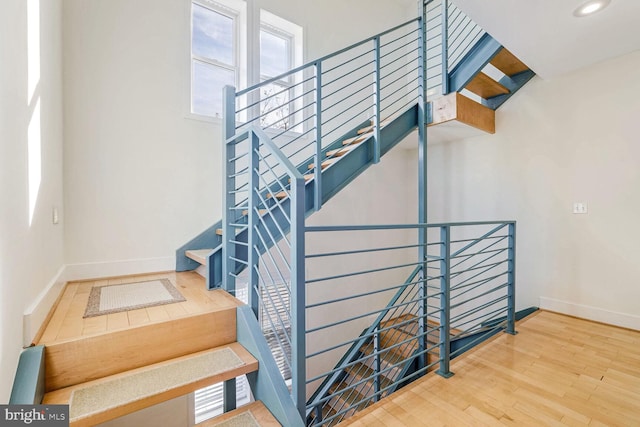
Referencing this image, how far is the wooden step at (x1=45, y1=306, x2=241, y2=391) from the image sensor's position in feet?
4.40

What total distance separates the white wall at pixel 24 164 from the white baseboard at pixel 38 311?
3 centimetres

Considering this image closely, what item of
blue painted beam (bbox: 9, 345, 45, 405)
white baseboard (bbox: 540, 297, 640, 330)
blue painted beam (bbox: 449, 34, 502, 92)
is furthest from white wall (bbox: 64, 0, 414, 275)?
white baseboard (bbox: 540, 297, 640, 330)

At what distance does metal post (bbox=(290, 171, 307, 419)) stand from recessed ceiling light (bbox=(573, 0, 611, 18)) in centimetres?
226

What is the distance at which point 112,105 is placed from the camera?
261cm

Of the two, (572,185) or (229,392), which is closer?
(229,392)

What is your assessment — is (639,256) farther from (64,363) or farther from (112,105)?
(112,105)

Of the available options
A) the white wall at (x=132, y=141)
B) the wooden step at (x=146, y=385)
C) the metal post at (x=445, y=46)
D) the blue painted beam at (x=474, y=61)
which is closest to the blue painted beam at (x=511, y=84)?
the blue painted beam at (x=474, y=61)

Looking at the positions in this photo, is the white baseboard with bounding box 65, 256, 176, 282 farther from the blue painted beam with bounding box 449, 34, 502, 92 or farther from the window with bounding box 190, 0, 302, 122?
the blue painted beam with bounding box 449, 34, 502, 92

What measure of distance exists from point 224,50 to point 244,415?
3.32 m

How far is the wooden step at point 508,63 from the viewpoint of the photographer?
2909mm

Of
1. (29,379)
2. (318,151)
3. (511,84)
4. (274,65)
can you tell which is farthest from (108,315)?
(511,84)

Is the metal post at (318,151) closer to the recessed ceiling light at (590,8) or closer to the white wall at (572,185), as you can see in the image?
the recessed ceiling light at (590,8)

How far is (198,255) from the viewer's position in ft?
8.43

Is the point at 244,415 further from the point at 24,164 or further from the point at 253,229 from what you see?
the point at 24,164
